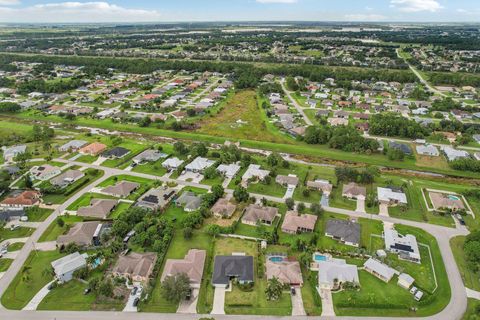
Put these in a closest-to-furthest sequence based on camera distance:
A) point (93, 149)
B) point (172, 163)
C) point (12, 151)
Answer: point (172, 163)
point (12, 151)
point (93, 149)

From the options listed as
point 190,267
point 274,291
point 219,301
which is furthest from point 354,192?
point 190,267

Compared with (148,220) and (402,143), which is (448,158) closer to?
(402,143)

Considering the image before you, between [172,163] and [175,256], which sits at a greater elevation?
[172,163]

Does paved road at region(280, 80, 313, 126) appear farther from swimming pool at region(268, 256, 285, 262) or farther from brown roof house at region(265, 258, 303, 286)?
brown roof house at region(265, 258, 303, 286)

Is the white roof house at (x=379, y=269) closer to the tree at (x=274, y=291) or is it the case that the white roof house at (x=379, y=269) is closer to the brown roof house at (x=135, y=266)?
the tree at (x=274, y=291)

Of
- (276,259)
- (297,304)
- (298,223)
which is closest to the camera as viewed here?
(297,304)

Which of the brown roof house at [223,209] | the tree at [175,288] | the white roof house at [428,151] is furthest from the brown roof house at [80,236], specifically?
the white roof house at [428,151]

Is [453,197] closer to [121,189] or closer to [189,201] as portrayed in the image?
[189,201]
